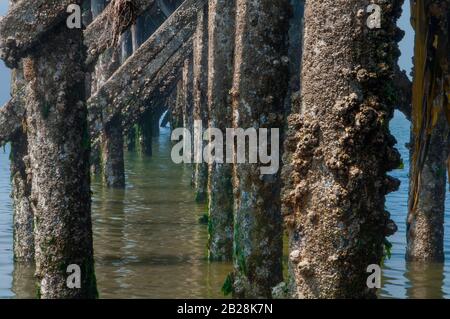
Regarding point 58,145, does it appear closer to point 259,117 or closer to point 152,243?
point 259,117

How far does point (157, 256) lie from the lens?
12.2m

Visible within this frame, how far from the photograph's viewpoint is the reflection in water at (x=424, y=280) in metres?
10.5

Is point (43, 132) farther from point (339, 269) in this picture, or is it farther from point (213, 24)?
point (213, 24)

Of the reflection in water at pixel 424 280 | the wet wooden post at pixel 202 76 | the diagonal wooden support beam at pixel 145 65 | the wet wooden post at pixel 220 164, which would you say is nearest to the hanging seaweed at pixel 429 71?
the reflection in water at pixel 424 280

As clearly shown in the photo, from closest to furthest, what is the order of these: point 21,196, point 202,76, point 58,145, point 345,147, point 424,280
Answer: point 345,147 → point 58,145 → point 424,280 → point 21,196 → point 202,76

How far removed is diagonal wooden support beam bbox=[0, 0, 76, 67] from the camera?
7523 millimetres

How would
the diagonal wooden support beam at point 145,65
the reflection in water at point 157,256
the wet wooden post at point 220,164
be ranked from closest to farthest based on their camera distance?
the reflection in water at point 157,256 < the wet wooden post at point 220,164 < the diagonal wooden support beam at point 145,65

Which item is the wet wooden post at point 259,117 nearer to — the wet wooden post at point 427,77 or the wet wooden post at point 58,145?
the wet wooden post at point 58,145

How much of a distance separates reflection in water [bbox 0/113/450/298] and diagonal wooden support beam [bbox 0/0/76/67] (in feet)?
9.92

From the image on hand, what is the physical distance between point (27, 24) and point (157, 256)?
501cm

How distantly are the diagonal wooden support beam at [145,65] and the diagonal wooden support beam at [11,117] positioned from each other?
4750 mm

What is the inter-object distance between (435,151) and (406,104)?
1.83 ft

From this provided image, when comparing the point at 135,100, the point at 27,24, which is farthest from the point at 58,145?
the point at 135,100
